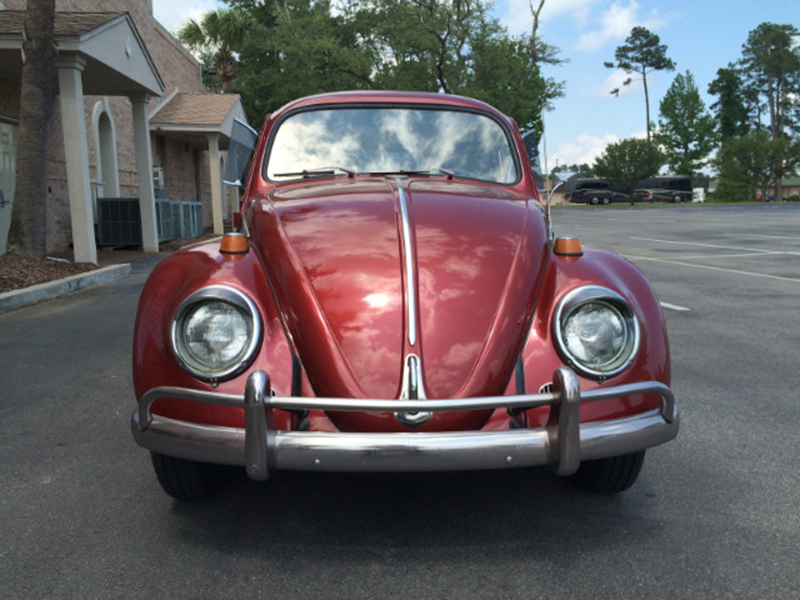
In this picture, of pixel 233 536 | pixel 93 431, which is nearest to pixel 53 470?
pixel 93 431

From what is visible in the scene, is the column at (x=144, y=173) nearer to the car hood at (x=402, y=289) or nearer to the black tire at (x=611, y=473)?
the car hood at (x=402, y=289)

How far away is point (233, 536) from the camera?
2447 mm

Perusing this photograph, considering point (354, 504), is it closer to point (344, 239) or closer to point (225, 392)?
point (225, 392)

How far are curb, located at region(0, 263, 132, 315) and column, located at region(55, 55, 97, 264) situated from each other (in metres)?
0.88

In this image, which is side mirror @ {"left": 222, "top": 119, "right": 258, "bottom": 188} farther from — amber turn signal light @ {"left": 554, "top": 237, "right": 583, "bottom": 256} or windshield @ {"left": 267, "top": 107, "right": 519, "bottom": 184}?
amber turn signal light @ {"left": 554, "top": 237, "right": 583, "bottom": 256}

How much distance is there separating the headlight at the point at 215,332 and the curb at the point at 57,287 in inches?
245

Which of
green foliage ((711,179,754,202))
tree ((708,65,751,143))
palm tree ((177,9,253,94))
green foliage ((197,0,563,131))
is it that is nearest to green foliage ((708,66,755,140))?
tree ((708,65,751,143))

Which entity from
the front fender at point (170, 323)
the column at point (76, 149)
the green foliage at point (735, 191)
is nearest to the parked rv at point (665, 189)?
the green foliage at point (735, 191)

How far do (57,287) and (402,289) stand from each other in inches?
306

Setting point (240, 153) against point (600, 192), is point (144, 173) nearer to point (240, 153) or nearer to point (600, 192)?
point (240, 153)

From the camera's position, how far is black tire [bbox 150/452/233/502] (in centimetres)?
253

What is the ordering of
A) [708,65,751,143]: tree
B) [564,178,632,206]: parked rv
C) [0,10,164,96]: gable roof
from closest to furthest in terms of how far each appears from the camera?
[0,10,164,96]: gable roof
[564,178,632,206]: parked rv
[708,65,751,143]: tree

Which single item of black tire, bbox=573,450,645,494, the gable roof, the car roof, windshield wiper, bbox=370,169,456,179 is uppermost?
the gable roof

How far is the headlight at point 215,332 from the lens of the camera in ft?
Answer: 7.47
